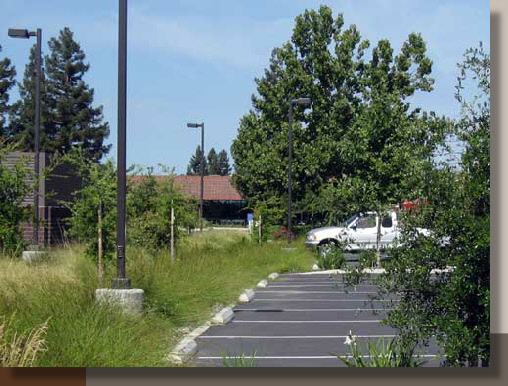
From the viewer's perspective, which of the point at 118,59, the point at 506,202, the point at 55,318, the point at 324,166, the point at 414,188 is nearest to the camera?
the point at 506,202

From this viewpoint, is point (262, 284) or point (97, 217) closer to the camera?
point (97, 217)

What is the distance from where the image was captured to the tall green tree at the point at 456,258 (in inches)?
277

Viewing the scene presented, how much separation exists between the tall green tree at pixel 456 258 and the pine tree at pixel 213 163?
305 feet

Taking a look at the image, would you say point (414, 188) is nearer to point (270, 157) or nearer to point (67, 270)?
point (67, 270)

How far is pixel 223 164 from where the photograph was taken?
10206cm

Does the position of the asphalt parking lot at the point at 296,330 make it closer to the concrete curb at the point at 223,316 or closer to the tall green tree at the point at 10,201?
the concrete curb at the point at 223,316

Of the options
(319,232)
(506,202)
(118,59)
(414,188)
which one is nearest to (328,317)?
(118,59)

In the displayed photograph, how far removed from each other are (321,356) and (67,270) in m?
4.32

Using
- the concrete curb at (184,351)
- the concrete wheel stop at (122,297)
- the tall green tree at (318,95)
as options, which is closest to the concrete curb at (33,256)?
the concrete wheel stop at (122,297)

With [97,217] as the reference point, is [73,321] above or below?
below

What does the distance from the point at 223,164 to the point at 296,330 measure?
294ft

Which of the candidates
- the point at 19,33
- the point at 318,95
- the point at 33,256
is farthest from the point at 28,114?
the point at 33,256

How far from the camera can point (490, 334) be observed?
6.76 m

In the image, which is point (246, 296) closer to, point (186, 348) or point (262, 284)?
point (262, 284)
